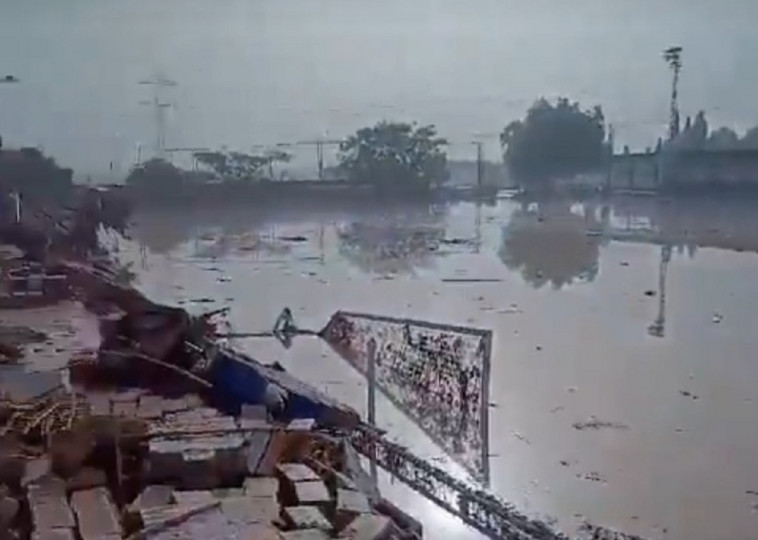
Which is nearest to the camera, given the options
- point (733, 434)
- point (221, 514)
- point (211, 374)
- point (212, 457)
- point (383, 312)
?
point (221, 514)

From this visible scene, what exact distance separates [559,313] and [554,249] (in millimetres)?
414

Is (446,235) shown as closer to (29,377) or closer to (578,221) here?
(578,221)

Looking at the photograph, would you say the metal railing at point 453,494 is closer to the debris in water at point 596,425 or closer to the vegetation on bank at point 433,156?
the debris in water at point 596,425

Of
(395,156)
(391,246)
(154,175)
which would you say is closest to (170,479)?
(154,175)

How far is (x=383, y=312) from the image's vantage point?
3.48m

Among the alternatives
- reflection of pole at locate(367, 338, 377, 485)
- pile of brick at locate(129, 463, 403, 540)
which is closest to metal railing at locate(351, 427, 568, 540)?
reflection of pole at locate(367, 338, 377, 485)

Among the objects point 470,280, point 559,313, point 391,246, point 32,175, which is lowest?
point 559,313

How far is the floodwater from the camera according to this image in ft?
7.35

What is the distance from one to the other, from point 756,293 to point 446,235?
115cm

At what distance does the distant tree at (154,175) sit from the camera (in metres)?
3.27

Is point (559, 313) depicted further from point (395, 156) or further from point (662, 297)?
point (395, 156)

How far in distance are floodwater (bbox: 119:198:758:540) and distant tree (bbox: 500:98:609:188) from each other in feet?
0.60

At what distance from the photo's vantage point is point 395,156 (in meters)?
3.69

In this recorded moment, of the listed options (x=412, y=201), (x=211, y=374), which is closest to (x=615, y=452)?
(x=211, y=374)
